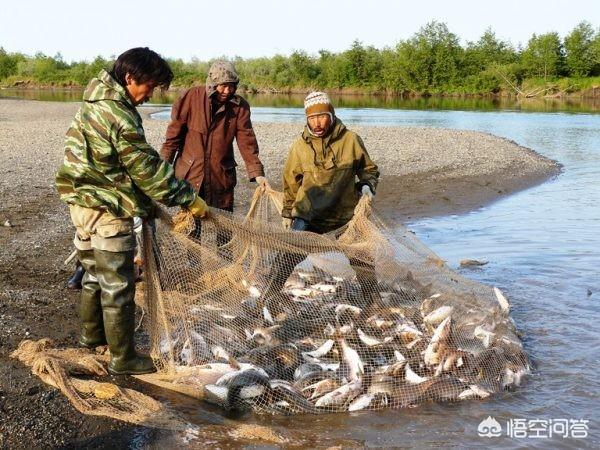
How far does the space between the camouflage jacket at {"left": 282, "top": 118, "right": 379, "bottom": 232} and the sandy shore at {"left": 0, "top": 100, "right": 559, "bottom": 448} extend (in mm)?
2372

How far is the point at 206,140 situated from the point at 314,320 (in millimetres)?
2127

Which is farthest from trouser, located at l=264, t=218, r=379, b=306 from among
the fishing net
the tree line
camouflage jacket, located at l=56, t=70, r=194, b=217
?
the tree line

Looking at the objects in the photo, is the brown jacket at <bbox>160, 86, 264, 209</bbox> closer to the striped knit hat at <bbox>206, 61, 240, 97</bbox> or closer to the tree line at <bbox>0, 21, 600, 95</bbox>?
the striped knit hat at <bbox>206, 61, 240, 97</bbox>

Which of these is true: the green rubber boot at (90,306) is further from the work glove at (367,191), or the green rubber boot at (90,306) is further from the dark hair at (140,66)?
the work glove at (367,191)

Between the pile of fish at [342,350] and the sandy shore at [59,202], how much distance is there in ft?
2.82

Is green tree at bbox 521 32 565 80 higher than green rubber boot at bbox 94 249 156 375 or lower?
higher

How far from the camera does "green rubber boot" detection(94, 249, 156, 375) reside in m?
4.74

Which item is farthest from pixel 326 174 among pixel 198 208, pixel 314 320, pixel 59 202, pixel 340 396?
pixel 59 202

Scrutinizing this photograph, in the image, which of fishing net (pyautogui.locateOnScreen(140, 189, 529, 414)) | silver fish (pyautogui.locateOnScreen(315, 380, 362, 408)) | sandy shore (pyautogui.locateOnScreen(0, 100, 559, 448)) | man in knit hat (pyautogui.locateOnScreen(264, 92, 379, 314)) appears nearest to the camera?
sandy shore (pyautogui.locateOnScreen(0, 100, 559, 448))

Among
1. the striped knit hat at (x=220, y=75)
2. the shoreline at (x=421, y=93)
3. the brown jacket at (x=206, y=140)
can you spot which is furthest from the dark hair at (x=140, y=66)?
the shoreline at (x=421, y=93)

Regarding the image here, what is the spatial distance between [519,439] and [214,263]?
8.50 feet

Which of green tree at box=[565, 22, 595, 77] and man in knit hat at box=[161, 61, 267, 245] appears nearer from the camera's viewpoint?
man in knit hat at box=[161, 61, 267, 245]

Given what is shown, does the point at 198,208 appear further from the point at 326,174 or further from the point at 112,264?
the point at 326,174

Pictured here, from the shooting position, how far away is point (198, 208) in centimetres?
502
